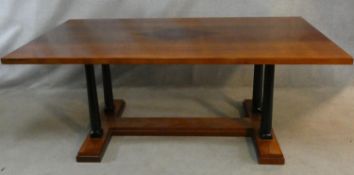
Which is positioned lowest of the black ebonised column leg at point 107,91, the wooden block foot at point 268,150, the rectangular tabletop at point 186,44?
the wooden block foot at point 268,150

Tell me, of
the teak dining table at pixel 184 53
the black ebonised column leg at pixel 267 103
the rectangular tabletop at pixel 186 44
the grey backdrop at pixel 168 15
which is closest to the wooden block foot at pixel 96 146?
the teak dining table at pixel 184 53

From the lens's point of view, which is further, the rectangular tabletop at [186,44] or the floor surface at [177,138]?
the floor surface at [177,138]

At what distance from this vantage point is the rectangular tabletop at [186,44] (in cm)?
136

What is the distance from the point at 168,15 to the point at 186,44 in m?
0.90

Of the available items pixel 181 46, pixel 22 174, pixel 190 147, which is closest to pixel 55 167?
pixel 22 174

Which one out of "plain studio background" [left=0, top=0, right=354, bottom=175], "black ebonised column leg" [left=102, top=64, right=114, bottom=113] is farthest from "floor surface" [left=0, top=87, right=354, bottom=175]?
"black ebonised column leg" [left=102, top=64, right=114, bottom=113]

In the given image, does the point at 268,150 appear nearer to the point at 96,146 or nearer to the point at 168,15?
the point at 96,146

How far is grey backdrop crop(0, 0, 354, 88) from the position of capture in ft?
7.70

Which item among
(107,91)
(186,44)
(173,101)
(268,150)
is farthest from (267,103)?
(107,91)

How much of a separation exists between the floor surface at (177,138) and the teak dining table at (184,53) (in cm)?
6

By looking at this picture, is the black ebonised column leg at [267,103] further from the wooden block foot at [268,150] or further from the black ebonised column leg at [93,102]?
the black ebonised column leg at [93,102]

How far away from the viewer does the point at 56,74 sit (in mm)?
2559

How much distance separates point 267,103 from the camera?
1.72m

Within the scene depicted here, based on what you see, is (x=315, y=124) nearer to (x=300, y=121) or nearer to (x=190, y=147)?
(x=300, y=121)
